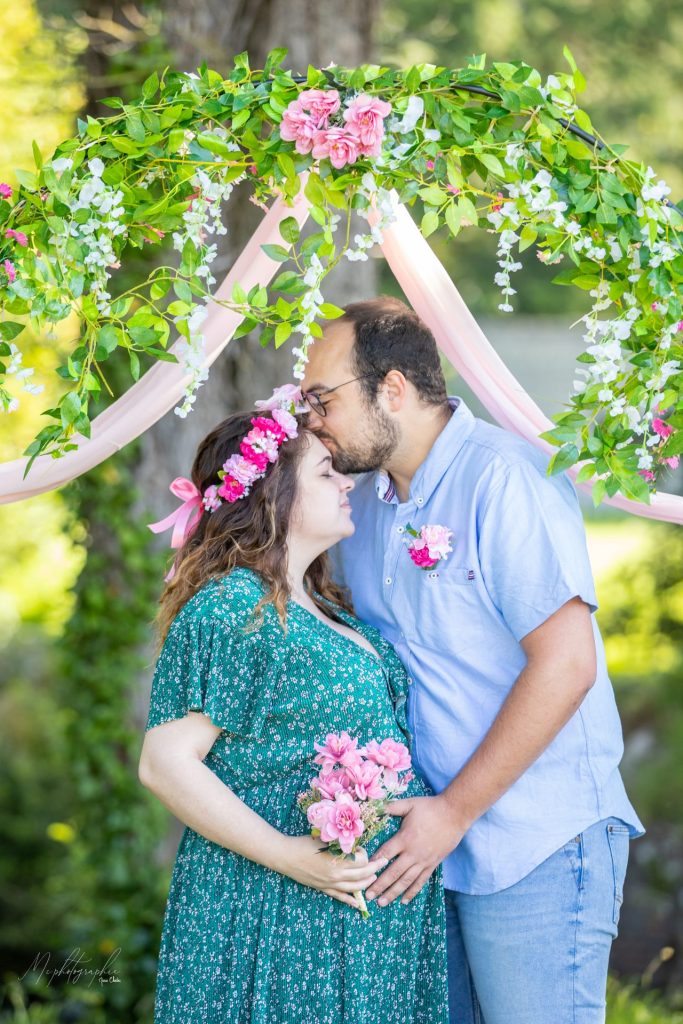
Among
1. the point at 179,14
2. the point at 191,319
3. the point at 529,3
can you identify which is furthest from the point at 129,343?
the point at 529,3

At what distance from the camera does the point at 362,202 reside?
2.11 meters

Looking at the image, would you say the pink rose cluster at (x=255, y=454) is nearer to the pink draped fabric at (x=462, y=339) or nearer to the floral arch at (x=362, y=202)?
the floral arch at (x=362, y=202)

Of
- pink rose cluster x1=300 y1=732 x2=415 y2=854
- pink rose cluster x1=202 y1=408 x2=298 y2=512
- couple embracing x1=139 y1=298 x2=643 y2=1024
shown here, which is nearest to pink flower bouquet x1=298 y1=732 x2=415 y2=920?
pink rose cluster x1=300 y1=732 x2=415 y2=854

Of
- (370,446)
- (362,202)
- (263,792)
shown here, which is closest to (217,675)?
(263,792)

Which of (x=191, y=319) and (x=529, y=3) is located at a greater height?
(x=191, y=319)

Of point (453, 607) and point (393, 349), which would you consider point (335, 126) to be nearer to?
point (393, 349)

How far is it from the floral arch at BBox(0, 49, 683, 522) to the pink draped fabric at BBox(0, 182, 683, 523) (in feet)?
1.24

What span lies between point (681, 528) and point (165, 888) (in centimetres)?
387

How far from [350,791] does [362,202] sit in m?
1.15

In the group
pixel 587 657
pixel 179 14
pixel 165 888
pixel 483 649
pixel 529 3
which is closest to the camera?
pixel 587 657

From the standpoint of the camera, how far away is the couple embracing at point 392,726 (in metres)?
2.29

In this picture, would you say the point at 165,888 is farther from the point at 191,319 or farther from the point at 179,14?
the point at 179,14

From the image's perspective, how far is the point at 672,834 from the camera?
227 inches

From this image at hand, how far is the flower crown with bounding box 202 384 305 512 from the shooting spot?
2436mm
